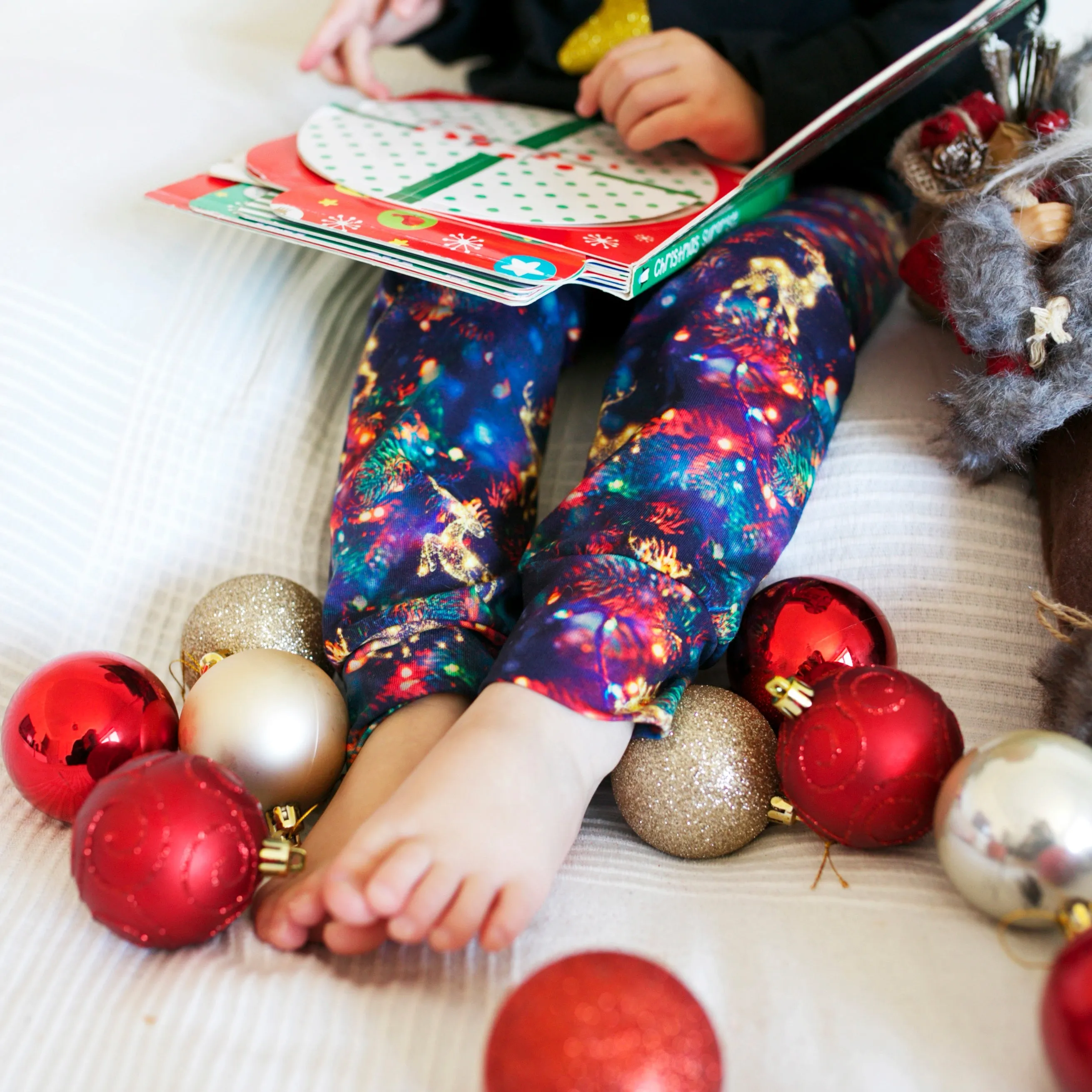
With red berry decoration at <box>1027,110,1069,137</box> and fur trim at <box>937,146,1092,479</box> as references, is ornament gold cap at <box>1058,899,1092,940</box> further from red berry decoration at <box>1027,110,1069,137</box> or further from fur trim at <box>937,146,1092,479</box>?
red berry decoration at <box>1027,110,1069,137</box>

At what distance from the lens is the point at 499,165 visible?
75 cm

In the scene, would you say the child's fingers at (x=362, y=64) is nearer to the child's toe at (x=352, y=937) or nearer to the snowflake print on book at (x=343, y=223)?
the snowflake print on book at (x=343, y=223)

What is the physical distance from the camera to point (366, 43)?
3.13 ft

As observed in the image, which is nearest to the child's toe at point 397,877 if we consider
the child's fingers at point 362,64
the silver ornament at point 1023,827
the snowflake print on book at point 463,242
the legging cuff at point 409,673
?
the legging cuff at point 409,673

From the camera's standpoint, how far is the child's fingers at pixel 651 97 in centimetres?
78

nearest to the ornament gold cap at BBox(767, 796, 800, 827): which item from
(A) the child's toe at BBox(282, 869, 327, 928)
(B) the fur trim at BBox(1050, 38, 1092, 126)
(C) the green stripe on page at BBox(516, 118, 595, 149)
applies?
(A) the child's toe at BBox(282, 869, 327, 928)

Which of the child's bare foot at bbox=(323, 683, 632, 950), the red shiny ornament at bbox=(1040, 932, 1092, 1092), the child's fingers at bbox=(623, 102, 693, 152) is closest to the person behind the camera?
the red shiny ornament at bbox=(1040, 932, 1092, 1092)

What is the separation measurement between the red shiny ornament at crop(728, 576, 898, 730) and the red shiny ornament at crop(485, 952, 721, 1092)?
0.22 metres

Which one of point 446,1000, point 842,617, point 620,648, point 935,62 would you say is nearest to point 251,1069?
point 446,1000

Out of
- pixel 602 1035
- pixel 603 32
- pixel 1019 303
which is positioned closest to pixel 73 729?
pixel 602 1035

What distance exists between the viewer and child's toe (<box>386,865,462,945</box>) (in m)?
0.41

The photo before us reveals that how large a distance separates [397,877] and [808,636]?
0.85ft

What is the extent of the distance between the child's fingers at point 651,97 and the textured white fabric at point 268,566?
0.20 m

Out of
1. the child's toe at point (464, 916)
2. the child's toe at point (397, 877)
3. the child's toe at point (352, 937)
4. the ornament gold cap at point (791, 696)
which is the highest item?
the ornament gold cap at point (791, 696)
